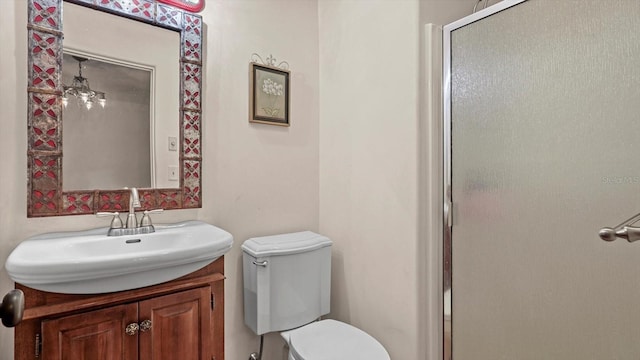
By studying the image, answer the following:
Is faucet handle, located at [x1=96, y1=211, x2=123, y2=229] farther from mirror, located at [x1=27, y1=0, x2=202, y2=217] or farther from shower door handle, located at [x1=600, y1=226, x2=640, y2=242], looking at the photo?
shower door handle, located at [x1=600, y1=226, x2=640, y2=242]

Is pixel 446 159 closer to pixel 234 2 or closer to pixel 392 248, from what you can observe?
pixel 392 248

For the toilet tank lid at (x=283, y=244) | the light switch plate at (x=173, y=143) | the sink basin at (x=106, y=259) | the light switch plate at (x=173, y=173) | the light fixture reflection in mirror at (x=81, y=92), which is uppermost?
the light fixture reflection in mirror at (x=81, y=92)

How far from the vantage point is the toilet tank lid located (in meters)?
1.47

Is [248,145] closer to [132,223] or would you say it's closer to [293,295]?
[132,223]

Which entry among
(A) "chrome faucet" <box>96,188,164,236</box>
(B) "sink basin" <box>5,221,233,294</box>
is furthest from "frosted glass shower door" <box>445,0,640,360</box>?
(A) "chrome faucet" <box>96,188,164,236</box>

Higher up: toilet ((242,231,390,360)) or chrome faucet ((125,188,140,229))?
chrome faucet ((125,188,140,229))

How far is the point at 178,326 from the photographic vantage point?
3.72 feet

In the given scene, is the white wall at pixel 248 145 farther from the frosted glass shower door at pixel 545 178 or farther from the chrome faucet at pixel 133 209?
the frosted glass shower door at pixel 545 178

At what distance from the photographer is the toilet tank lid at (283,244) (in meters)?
1.47

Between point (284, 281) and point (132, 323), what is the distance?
63 cm

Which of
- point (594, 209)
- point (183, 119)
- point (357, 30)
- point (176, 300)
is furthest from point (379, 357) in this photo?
point (357, 30)

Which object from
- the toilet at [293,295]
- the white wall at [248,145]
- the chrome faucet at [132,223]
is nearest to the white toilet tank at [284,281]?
the toilet at [293,295]

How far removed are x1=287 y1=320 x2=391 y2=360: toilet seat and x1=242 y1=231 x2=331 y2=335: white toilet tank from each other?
0.09 m

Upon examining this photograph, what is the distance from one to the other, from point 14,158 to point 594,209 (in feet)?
6.30
